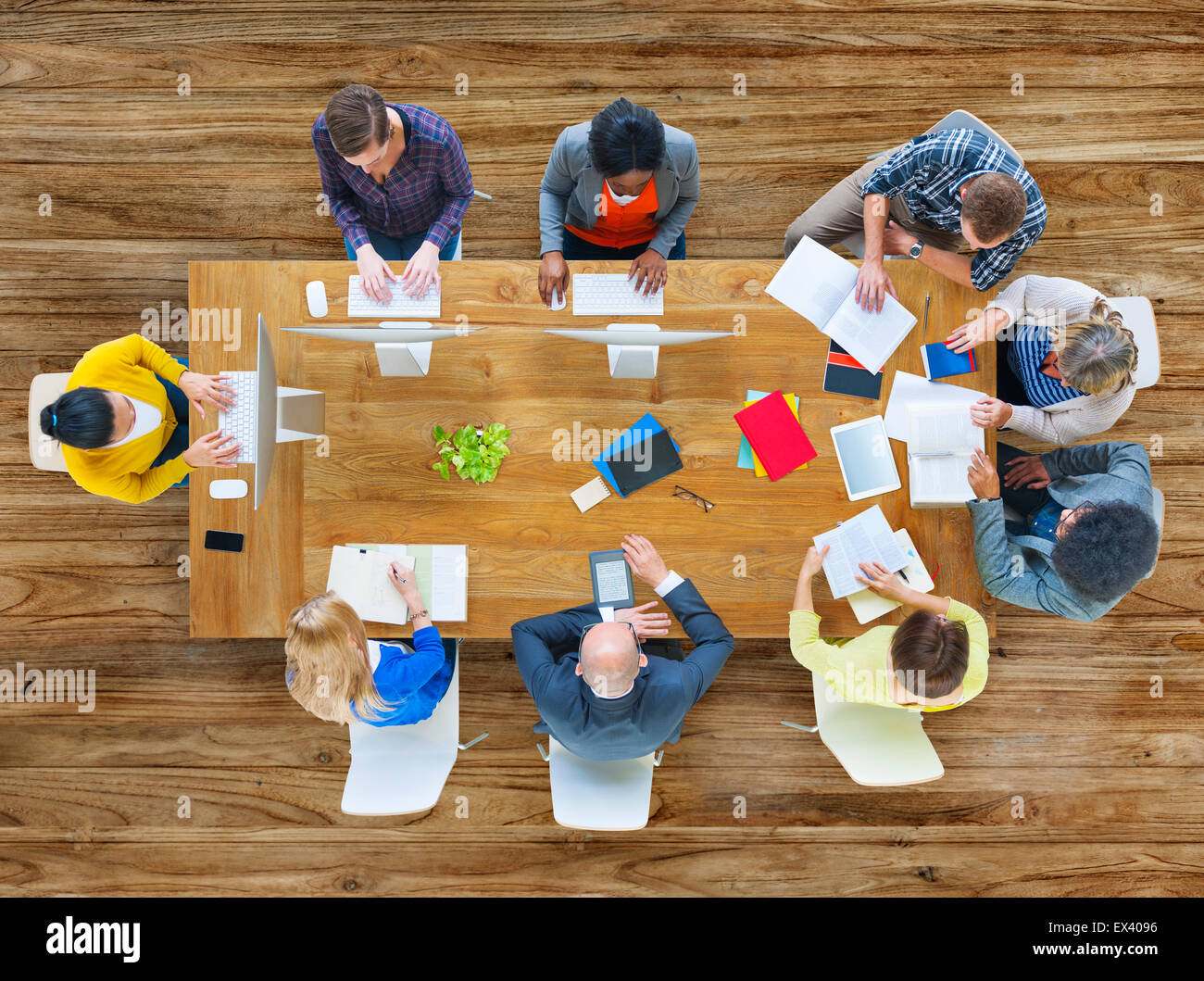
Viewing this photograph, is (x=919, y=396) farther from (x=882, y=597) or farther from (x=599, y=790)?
(x=599, y=790)

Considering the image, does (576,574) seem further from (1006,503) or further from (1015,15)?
(1015,15)

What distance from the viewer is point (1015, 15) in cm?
305

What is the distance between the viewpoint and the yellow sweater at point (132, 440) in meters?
2.24

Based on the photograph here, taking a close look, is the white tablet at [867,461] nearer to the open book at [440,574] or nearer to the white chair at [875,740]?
the white chair at [875,740]

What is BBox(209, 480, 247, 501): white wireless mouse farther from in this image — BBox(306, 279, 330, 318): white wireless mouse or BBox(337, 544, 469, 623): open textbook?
BBox(306, 279, 330, 318): white wireless mouse

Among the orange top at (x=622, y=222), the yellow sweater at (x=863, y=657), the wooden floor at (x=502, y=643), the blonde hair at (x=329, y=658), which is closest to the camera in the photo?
the blonde hair at (x=329, y=658)

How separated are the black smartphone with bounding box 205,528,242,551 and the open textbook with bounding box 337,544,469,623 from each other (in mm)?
299

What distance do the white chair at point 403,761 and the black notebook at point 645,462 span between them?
0.92m

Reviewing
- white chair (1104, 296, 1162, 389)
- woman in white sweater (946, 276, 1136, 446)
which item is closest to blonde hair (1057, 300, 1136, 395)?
woman in white sweater (946, 276, 1136, 446)

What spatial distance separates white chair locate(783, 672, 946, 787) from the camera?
2.31 m

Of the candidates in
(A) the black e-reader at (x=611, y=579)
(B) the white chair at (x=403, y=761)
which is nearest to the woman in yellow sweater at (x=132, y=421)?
(B) the white chair at (x=403, y=761)

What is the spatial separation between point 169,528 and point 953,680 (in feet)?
9.85
